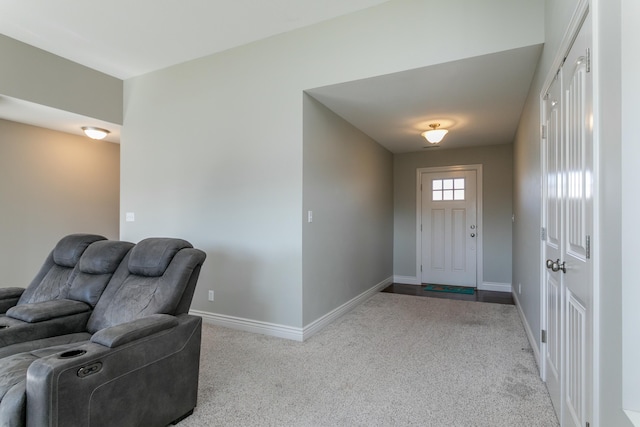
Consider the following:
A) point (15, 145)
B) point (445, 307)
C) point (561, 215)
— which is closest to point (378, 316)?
point (445, 307)

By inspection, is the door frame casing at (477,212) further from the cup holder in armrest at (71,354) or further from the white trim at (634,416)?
the cup holder in armrest at (71,354)

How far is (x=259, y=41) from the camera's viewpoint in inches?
136

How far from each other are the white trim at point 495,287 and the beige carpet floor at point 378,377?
5.96 ft

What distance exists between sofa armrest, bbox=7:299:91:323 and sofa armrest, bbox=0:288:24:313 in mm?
384

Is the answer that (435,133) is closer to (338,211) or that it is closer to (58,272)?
(338,211)

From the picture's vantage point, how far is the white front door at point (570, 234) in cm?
136

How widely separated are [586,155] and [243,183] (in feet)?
9.38

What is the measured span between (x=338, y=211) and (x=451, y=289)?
108 inches

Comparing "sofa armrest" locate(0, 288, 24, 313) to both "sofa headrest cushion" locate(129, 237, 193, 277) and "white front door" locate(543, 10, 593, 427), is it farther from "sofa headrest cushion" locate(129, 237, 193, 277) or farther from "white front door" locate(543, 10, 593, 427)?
"white front door" locate(543, 10, 593, 427)

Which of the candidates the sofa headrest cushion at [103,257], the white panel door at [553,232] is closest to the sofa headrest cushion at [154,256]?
the sofa headrest cushion at [103,257]

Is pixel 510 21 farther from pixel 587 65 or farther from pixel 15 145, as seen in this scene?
pixel 15 145

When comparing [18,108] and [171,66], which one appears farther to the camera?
[171,66]

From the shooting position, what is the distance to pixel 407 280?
602 centimetres

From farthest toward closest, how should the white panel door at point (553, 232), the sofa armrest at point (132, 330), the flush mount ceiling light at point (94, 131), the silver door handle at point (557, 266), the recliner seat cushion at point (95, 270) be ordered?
the flush mount ceiling light at point (94, 131), the recliner seat cushion at point (95, 270), the white panel door at point (553, 232), the silver door handle at point (557, 266), the sofa armrest at point (132, 330)
